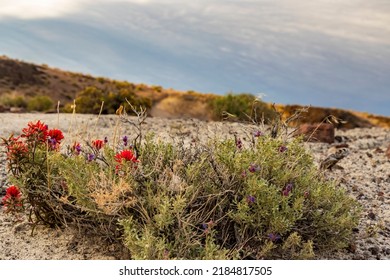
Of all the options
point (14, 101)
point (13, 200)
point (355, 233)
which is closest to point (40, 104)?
point (14, 101)

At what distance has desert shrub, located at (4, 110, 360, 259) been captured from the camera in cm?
477

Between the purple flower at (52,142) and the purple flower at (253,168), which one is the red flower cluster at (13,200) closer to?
the purple flower at (52,142)

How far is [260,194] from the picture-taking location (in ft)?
16.4

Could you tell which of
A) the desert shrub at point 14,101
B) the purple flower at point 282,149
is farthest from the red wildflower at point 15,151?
the desert shrub at point 14,101

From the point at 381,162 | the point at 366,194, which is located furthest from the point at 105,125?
the point at 366,194

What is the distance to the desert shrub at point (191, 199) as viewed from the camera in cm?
477

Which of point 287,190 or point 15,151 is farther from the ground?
point 15,151

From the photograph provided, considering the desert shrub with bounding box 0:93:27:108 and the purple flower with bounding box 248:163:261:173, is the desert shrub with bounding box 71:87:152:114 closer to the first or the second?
the desert shrub with bounding box 0:93:27:108

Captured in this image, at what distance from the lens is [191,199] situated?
187 inches

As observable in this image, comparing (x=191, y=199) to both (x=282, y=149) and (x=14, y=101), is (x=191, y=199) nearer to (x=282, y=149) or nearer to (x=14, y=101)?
(x=282, y=149)

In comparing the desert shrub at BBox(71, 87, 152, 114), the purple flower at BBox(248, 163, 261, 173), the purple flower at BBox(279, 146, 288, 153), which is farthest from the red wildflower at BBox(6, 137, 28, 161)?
the desert shrub at BBox(71, 87, 152, 114)

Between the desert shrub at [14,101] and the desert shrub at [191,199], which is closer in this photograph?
the desert shrub at [191,199]

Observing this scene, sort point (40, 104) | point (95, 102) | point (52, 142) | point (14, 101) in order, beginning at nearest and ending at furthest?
point (52, 142) → point (95, 102) → point (40, 104) → point (14, 101)

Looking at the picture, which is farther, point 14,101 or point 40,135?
point 14,101
